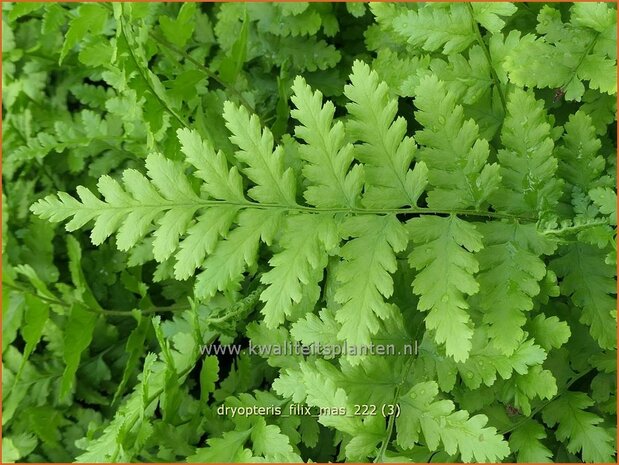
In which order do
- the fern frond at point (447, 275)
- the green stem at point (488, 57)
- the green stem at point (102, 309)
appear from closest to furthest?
the fern frond at point (447, 275) → the green stem at point (488, 57) → the green stem at point (102, 309)

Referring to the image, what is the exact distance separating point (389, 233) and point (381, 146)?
0.19 m

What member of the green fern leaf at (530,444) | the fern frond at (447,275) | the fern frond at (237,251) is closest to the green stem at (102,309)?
the fern frond at (237,251)

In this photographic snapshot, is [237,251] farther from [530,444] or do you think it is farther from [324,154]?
[530,444]

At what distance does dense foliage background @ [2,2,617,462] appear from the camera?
Answer: 4.43 ft

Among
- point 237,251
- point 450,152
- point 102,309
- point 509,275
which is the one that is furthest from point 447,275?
point 102,309

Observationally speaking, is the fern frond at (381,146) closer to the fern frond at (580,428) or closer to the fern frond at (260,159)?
the fern frond at (260,159)

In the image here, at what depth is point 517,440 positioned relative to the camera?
147 cm

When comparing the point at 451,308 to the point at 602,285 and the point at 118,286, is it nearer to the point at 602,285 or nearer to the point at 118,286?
the point at 602,285

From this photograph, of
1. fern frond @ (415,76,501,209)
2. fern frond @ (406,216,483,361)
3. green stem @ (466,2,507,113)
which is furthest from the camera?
green stem @ (466,2,507,113)

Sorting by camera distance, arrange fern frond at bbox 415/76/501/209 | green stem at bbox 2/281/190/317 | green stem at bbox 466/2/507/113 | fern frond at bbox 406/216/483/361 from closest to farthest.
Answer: fern frond at bbox 406/216/483/361, fern frond at bbox 415/76/501/209, green stem at bbox 466/2/507/113, green stem at bbox 2/281/190/317

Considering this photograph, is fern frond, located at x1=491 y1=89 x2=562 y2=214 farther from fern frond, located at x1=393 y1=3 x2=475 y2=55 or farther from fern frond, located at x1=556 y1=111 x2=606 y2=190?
fern frond, located at x1=393 y1=3 x2=475 y2=55

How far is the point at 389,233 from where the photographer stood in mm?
1364

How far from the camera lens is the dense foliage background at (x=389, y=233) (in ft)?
4.43

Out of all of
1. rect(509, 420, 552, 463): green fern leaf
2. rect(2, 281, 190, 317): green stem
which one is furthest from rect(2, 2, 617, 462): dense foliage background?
rect(2, 281, 190, 317): green stem
